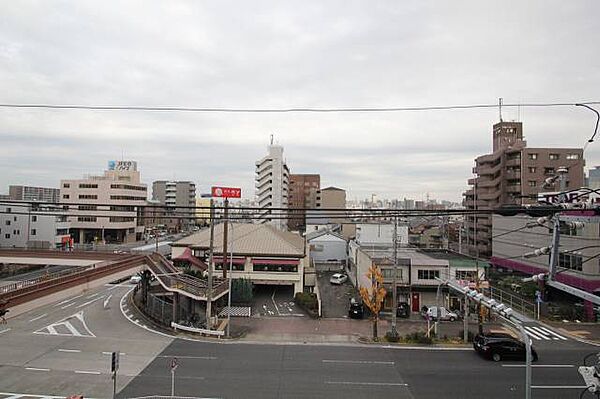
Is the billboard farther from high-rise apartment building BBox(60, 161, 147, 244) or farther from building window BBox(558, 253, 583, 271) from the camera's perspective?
building window BBox(558, 253, 583, 271)

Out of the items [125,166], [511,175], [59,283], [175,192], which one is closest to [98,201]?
[125,166]

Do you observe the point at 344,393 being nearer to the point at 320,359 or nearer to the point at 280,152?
the point at 320,359

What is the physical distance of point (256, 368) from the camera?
18062 millimetres

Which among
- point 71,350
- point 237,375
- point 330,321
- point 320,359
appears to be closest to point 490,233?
point 330,321

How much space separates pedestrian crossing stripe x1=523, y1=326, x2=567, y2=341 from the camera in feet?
78.9

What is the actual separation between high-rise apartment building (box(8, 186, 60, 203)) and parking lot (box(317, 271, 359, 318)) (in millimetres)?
77472

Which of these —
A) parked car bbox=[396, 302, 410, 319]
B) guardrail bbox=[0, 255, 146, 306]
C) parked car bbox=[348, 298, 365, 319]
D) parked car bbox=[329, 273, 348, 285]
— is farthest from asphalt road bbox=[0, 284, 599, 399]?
parked car bbox=[329, 273, 348, 285]

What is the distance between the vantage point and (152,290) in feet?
108

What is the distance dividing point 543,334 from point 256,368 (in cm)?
1853

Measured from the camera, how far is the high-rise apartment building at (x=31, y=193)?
103 meters

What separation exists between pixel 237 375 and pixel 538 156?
157ft

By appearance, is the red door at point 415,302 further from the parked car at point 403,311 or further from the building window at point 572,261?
the building window at point 572,261

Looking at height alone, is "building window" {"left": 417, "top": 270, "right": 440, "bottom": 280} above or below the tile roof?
below

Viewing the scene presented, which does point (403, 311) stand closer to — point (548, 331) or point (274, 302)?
point (548, 331)
